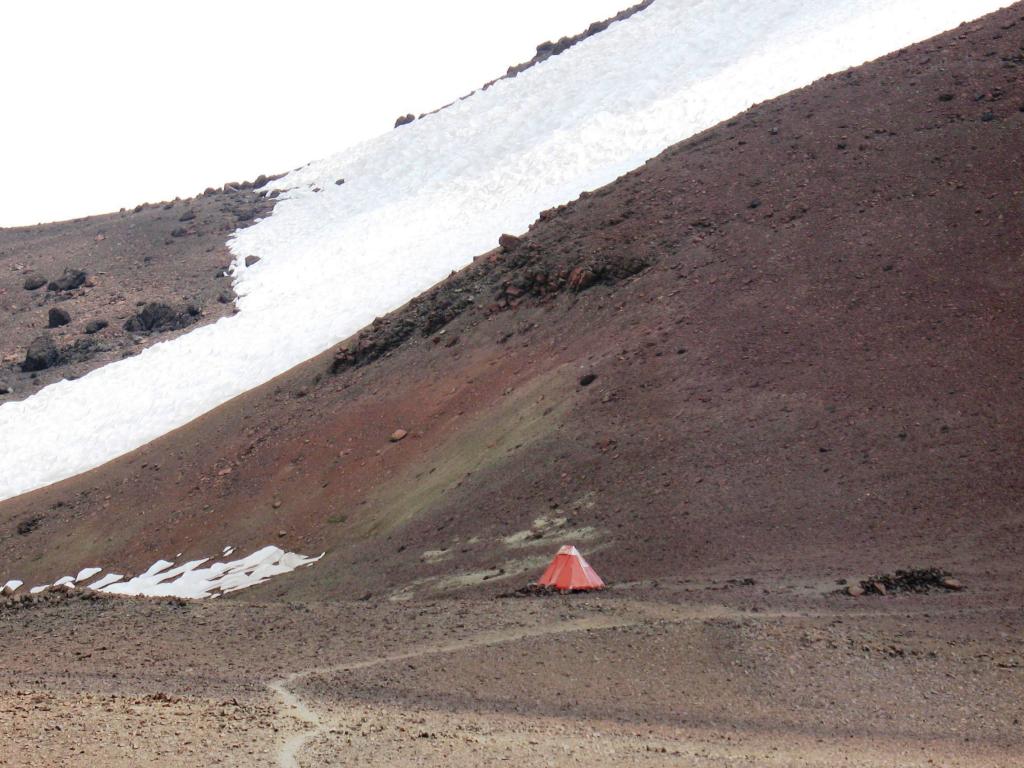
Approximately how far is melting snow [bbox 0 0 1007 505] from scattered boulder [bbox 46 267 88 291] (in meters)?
5.75

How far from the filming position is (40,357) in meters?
34.8

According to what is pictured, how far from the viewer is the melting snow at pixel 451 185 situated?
2909 cm

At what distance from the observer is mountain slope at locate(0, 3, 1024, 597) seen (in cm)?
1402

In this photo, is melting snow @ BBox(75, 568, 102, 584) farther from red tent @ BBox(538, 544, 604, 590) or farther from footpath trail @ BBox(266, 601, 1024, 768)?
footpath trail @ BBox(266, 601, 1024, 768)

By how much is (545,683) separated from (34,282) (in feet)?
121

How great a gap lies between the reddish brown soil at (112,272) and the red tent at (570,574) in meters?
23.8

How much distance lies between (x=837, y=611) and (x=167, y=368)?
23204 millimetres

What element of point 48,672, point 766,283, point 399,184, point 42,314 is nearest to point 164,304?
point 42,314

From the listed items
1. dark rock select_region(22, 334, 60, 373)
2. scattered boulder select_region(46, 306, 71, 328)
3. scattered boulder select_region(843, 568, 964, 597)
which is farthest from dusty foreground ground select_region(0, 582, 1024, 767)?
scattered boulder select_region(46, 306, 71, 328)

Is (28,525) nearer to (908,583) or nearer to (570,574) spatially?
(570,574)

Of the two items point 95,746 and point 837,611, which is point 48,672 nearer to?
point 95,746

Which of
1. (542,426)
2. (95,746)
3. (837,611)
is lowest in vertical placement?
(837,611)

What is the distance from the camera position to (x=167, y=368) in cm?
3095

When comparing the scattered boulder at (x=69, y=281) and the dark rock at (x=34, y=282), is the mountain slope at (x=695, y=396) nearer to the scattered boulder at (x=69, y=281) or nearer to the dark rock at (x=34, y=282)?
the scattered boulder at (x=69, y=281)
